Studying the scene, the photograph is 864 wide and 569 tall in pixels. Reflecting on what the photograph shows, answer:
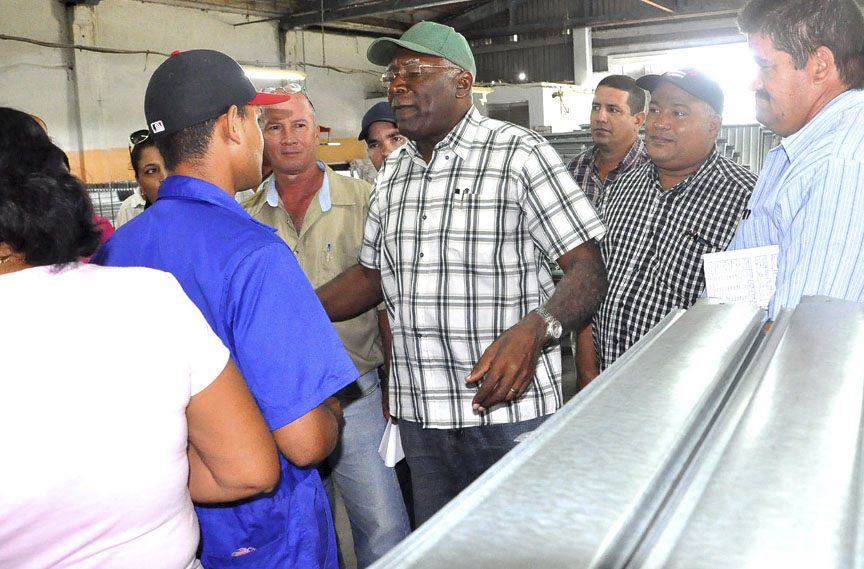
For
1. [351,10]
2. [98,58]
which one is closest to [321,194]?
[98,58]

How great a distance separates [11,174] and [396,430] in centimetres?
150

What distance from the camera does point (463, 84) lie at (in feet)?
6.95

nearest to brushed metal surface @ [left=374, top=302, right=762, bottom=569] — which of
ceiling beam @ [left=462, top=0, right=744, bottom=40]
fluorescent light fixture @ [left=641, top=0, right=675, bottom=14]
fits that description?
ceiling beam @ [left=462, top=0, right=744, bottom=40]

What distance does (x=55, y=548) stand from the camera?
1015 millimetres

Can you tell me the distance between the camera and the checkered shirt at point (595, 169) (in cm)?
363

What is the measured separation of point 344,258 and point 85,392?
1675 mm

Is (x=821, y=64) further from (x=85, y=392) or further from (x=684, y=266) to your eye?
(x=85, y=392)

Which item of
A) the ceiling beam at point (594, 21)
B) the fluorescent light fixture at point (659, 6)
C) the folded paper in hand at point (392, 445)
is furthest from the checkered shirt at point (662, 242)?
the fluorescent light fixture at point (659, 6)

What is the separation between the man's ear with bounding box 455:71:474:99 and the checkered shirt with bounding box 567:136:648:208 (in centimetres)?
156

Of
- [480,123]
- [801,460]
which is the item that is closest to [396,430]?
[480,123]

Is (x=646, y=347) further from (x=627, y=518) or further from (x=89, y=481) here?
(x=89, y=481)

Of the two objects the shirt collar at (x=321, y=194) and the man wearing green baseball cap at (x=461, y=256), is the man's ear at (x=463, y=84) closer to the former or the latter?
the man wearing green baseball cap at (x=461, y=256)

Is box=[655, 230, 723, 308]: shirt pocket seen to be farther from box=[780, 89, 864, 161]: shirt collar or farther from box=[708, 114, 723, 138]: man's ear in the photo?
box=[780, 89, 864, 161]: shirt collar

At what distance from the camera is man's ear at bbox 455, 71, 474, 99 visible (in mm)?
2096
